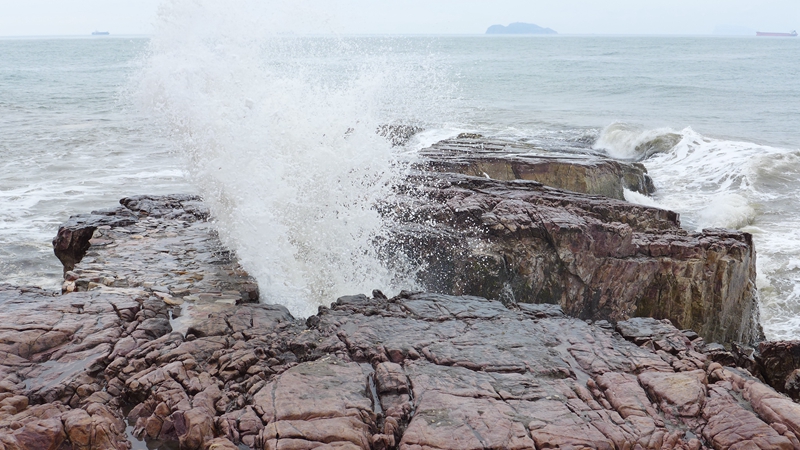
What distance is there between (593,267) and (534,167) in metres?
3.20

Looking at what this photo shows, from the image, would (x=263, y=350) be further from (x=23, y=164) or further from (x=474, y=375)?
(x=23, y=164)

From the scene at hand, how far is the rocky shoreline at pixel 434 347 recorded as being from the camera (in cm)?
330

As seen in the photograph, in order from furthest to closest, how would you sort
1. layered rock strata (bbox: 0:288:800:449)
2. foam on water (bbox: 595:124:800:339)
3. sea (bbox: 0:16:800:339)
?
foam on water (bbox: 595:124:800:339), sea (bbox: 0:16:800:339), layered rock strata (bbox: 0:288:800:449)

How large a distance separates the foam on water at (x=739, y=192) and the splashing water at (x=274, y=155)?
189 inches

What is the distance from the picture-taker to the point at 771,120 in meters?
19.6

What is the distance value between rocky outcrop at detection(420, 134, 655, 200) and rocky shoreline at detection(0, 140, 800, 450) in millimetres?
2034

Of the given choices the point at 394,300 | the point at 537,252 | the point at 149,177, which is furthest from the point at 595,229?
the point at 149,177

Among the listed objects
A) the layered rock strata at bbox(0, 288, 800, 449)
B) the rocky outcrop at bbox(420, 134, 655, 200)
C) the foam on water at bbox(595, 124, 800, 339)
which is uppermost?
the rocky outcrop at bbox(420, 134, 655, 200)

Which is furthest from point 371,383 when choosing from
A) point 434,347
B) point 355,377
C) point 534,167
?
point 534,167

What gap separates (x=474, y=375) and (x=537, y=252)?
2259mm

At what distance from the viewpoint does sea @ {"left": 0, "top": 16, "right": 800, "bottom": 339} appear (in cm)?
566

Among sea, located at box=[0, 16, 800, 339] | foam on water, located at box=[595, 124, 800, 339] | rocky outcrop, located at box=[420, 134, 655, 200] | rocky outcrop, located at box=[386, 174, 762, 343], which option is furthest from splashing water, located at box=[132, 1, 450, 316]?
foam on water, located at box=[595, 124, 800, 339]

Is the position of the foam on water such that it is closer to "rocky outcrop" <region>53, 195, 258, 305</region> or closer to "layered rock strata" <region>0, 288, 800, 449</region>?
"layered rock strata" <region>0, 288, 800, 449</region>

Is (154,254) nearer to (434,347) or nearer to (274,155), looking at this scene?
(274,155)
